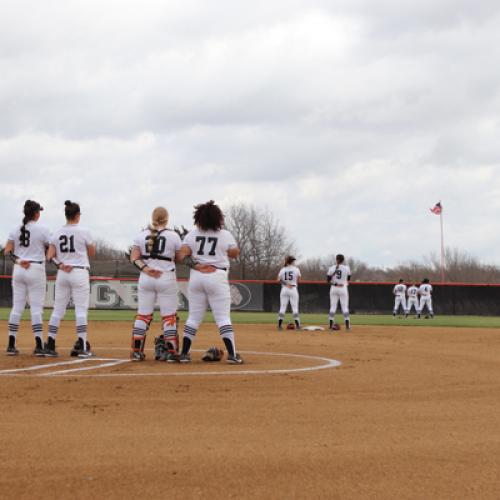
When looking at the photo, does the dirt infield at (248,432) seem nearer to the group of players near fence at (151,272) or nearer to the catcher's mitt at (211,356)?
the catcher's mitt at (211,356)

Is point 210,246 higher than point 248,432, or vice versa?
point 210,246

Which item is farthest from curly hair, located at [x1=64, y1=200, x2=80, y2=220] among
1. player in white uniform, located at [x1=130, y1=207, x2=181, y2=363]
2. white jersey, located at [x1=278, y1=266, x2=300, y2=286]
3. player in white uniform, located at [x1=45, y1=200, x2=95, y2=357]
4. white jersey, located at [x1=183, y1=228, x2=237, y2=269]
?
white jersey, located at [x1=278, y1=266, x2=300, y2=286]

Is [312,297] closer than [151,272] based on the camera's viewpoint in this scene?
No

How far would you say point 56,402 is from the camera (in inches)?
256

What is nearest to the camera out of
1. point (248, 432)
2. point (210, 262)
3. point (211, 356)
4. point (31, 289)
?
point (248, 432)

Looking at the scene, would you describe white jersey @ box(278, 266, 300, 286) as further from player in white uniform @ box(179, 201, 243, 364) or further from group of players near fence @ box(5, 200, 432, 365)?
player in white uniform @ box(179, 201, 243, 364)

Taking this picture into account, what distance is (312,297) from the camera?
3891 cm

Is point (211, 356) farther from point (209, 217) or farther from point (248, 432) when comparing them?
point (248, 432)

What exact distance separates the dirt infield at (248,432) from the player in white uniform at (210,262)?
703mm

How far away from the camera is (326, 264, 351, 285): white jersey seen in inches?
848

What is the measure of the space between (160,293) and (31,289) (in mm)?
2114

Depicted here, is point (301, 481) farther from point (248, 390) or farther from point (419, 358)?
point (419, 358)

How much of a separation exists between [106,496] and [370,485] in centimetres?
143

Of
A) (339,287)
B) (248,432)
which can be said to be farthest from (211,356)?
(339,287)
